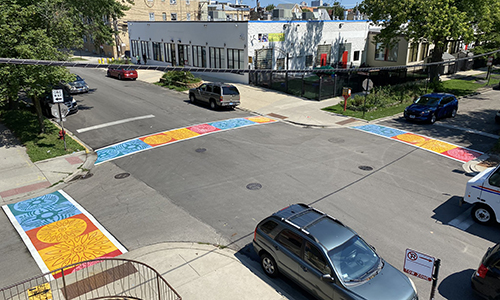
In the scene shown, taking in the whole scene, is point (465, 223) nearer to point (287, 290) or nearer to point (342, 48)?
point (287, 290)

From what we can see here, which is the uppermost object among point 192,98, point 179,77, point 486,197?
point 179,77

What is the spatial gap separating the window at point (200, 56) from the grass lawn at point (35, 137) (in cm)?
1913

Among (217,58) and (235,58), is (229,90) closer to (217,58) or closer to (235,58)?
(235,58)

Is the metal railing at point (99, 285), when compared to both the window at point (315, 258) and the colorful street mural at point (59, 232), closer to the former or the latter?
the colorful street mural at point (59, 232)

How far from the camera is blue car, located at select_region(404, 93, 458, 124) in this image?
856 inches

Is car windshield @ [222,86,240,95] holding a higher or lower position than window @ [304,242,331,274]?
higher

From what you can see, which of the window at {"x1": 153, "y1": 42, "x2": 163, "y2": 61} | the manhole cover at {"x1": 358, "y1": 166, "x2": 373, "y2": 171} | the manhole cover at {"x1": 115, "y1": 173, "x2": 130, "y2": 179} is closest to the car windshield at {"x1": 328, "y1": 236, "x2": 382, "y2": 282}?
the manhole cover at {"x1": 358, "y1": 166, "x2": 373, "y2": 171}

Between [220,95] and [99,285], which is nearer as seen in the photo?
[99,285]

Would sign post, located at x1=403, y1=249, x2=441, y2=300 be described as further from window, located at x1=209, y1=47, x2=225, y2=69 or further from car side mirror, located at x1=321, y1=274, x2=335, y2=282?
window, located at x1=209, y1=47, x2=225, y2=69

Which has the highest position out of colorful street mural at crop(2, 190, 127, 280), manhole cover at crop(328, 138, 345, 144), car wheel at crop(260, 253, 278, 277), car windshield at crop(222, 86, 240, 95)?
car windshield at crop(222, 86, 240, 95)

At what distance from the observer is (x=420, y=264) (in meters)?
6.63

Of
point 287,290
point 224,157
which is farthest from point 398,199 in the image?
point 224,157

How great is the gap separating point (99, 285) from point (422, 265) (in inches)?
267

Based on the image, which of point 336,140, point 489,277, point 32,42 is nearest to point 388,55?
point 336,140
